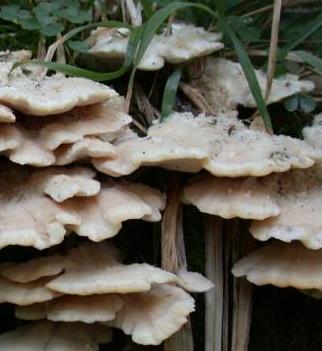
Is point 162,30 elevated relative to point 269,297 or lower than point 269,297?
elevated

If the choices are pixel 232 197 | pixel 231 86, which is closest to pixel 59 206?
pixel 232 197

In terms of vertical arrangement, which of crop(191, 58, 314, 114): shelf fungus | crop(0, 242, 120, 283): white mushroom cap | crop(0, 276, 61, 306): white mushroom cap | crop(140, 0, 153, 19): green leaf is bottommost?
crop(0, 276, 61, 306): white mushroom cap

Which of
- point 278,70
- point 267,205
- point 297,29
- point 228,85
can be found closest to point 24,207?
point 267,205

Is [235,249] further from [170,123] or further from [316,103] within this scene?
[316,103]

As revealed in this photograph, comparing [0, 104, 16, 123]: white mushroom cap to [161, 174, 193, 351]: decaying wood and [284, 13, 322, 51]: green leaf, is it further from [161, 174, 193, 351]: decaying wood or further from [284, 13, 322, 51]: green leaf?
[284, 13, 322, 51]: green leaf

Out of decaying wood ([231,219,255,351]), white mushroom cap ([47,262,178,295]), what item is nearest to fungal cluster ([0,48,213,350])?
white mushroom cap ([47,262,178,295])

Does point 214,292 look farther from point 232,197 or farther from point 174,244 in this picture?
point 232,197

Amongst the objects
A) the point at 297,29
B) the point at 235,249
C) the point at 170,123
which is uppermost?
the point at 297,29
